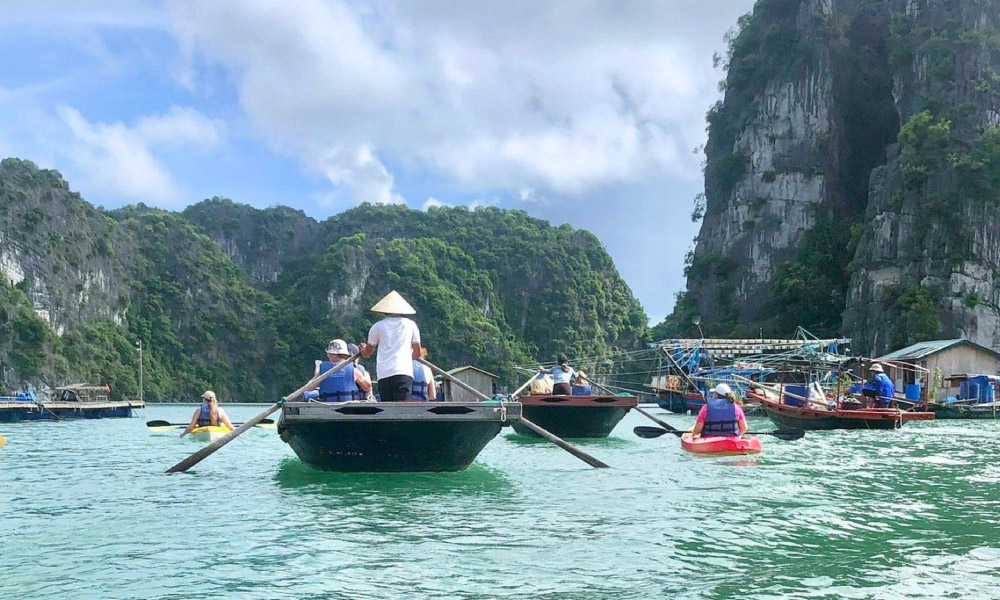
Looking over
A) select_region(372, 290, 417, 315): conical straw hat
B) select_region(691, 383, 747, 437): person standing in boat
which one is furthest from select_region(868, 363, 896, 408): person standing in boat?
select_region(372, 290, 417, 315): conical straw hat

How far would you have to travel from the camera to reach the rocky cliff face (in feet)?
154

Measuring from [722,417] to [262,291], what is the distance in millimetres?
111653

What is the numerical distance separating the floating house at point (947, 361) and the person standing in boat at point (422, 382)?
30.6 m

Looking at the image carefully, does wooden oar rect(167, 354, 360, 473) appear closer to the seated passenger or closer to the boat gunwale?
the boat gunwale

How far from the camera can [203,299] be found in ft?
354

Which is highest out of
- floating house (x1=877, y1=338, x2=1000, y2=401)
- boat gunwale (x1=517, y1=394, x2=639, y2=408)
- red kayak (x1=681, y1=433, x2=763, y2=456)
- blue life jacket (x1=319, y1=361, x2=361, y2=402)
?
floating house (x1=877, y1=338, x2=1000, y2=401)

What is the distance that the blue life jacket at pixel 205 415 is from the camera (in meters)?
18.3

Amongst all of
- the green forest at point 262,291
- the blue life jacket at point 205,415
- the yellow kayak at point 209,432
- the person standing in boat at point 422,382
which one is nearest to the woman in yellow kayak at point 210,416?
the blue life jacket at point 205,415

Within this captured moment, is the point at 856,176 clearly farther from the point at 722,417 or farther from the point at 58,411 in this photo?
the point at 722,417

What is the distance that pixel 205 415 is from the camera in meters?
18.5

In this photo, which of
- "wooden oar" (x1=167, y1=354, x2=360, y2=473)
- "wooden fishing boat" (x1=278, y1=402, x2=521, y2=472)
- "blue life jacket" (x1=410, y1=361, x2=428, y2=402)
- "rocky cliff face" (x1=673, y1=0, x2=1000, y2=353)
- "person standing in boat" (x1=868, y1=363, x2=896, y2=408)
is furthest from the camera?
"rocky cliff face" (x1=673, y1=0, x2=1000, y2=353)

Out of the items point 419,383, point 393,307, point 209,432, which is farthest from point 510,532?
point 209,432

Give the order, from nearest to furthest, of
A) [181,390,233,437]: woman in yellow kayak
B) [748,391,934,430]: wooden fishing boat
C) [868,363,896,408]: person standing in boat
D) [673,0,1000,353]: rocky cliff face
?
[181,390,233,437]: woman in yellow kayak
[748,391,934,430]: wooden fishing boat
[868,363,896,408]: person standing in boat
[673,0,1000,353]: rocky cliff face

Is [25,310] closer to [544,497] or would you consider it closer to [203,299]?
[203,299]
